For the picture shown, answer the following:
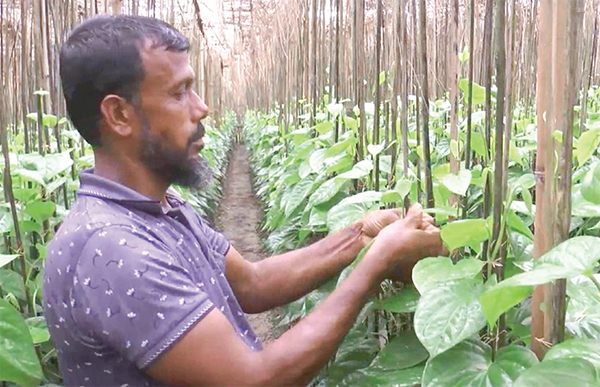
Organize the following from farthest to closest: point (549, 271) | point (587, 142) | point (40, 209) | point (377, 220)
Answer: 1. point (40, 209)
2. point (377, 220)
3. point (587, 142)
4. point (549, 271)

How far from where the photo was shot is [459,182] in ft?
3.24

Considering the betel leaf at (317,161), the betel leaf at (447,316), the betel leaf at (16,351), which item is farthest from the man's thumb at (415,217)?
the betel leaf at (317,161)

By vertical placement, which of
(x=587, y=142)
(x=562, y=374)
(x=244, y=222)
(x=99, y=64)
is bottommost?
(x=244, y=222)

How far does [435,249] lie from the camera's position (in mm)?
1033

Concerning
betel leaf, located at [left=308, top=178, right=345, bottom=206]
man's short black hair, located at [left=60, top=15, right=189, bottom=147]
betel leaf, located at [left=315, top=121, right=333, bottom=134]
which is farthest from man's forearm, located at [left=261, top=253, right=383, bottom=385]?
betel leaf, located at [left=315, top=121, right=333, bottom=134]

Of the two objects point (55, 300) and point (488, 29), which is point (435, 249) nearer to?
point (488, 29)

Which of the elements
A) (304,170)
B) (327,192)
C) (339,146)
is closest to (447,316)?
(327,192)

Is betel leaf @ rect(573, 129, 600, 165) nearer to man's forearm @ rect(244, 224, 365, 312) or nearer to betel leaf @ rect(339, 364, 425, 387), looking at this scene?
betel leaf @ rect(339, 364, 425, 387)

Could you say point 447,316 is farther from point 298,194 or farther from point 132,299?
point 298,194

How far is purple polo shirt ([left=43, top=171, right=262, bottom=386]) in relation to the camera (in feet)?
2.61

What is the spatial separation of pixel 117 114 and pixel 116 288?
266 mm

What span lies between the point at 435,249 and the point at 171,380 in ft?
1.54

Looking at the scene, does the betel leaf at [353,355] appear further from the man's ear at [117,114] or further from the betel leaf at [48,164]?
the betel leaf at [48,164]

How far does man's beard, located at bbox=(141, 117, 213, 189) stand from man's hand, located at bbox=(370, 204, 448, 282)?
0.32 m
